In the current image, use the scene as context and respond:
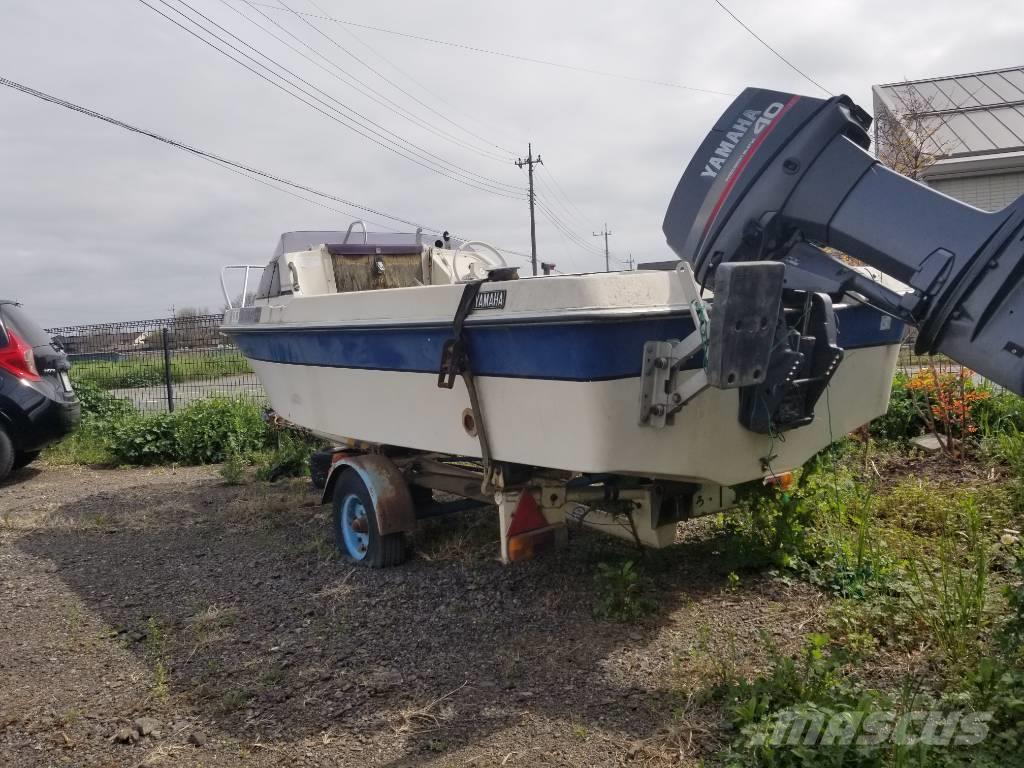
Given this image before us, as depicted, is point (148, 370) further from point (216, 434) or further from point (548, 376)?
point (548, 376)

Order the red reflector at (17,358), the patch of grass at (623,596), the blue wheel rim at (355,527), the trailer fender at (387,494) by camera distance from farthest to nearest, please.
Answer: the red reflector at (17,358)
the blue wheel rim at (355,527)
the trailer fender at (387,494)
the patch of grass at (623,596)

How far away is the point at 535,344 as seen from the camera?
12.2ft

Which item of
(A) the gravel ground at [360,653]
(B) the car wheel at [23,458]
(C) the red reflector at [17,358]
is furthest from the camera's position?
(B) the car wheel at [23,458]

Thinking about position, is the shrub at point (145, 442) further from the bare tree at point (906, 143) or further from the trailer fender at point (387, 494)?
the bare tree at point (906, 143)

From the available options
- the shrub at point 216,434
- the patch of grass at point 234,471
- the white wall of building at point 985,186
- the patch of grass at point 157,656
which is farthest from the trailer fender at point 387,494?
the white wall of building at point 985,186

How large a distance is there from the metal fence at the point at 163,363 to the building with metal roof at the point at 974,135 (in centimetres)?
976

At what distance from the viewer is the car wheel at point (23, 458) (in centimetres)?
879

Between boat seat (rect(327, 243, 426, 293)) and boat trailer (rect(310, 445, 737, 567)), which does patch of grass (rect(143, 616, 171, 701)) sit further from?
boat seat (rect(327, 243, 426, 293))

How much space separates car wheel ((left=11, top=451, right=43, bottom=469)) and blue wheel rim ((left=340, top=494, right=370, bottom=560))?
5.09m

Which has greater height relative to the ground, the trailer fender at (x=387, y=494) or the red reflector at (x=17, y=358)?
the red reflector at (x=17, y=358)

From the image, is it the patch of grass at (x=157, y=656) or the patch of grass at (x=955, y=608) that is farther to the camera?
the patch of grass at (x=157, y=656)

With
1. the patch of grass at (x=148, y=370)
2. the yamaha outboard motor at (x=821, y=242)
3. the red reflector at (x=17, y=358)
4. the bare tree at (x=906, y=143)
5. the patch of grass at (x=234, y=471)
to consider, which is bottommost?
the patch of grass at (x=234, y=471)

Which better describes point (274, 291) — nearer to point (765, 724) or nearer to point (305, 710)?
point (305, 710)

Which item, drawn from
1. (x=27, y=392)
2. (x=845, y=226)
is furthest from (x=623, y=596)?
(x=27, y=392)
